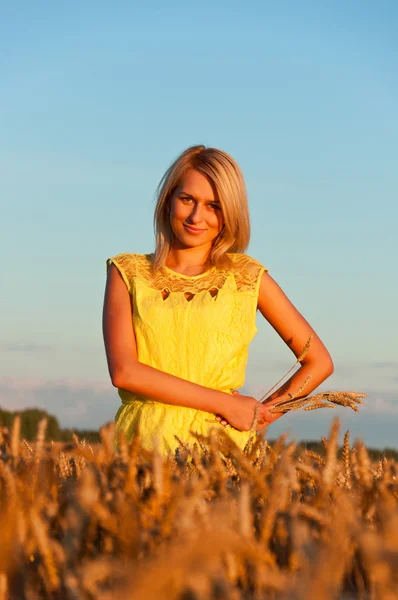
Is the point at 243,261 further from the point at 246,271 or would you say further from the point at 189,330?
the point at 189,330

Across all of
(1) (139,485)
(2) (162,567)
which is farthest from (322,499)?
(2) (162,567)

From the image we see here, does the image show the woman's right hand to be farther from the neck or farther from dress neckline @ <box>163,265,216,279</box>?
the neck

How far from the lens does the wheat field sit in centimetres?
69

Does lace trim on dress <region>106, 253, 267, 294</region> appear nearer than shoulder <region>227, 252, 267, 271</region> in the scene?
Yes

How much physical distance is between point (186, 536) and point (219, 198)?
3.68 meters

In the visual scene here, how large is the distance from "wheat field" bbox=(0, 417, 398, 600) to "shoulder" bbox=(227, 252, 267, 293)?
2943 mm

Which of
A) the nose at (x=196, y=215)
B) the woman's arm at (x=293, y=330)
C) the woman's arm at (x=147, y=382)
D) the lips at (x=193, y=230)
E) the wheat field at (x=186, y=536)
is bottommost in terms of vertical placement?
the wheat field at (x=186, y=536)

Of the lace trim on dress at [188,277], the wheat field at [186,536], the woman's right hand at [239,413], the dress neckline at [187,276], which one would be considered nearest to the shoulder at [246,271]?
the lace trim on dress at [188,277]

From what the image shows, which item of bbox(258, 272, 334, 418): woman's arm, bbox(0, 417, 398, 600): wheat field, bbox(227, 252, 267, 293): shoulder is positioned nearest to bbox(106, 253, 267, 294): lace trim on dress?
bbox(227, 252, 267, 293): shoulder

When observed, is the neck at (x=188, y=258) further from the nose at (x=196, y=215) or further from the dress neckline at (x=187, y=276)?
the nose at (x=196, y=215)

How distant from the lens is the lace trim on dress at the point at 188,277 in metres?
4.39

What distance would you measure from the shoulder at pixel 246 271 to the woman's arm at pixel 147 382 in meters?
0.64

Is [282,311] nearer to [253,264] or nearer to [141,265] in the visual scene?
[253,264]

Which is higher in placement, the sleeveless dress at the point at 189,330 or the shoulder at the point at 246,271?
the shoulder at the point at 246,271
